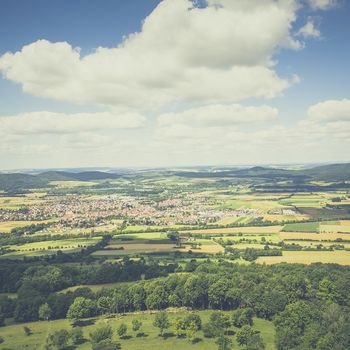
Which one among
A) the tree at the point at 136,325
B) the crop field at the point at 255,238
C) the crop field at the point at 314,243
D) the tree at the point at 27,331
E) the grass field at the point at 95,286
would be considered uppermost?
the crop field at the point at 314,243

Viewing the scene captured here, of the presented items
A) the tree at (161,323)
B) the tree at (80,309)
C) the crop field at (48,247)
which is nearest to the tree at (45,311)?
the tree at (80,309)

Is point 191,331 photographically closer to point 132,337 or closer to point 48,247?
point 132,337

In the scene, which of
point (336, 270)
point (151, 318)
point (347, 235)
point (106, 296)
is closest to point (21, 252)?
point (106, 296)

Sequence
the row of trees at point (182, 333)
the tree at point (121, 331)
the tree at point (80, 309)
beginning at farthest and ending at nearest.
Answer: the tree at point (80, 309) → the tree at point (121, 331) → the row of trees at point (182, 333)

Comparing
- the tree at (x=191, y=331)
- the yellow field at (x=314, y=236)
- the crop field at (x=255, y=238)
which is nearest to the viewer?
the tree at (x=191, y=331)

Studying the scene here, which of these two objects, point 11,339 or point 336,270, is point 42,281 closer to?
point 11,339

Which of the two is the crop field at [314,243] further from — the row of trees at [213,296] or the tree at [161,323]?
the tree at [161,323]

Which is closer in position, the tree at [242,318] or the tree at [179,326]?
the tree at [179,326]
